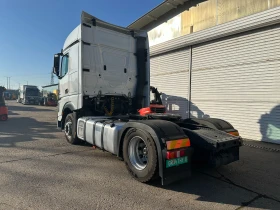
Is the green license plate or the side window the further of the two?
the side window

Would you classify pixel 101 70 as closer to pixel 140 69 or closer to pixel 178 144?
pixel 140 69

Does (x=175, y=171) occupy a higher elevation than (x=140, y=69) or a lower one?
lower

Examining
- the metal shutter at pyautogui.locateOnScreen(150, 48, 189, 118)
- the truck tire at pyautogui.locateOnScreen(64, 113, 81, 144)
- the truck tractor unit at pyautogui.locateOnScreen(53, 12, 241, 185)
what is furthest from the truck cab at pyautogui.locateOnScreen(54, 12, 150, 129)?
the metal shutter at pyautogui.locateOnScreen(150, 48, 189, 118)

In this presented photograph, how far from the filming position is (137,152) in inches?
164

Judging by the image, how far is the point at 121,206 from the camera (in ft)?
10.1

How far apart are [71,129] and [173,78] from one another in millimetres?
6698

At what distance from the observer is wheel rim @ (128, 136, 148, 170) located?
407cm

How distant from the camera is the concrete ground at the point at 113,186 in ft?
10.4

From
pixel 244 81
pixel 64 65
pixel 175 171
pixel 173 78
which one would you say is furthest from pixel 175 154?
pixel 173 78

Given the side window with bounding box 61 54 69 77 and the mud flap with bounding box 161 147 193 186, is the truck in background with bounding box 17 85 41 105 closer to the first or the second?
the side window with bounding box 61 54 69 77

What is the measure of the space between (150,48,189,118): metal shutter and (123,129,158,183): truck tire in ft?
23.3

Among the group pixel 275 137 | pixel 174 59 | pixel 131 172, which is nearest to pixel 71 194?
pixel 131 172

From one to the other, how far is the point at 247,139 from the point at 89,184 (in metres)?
6.90

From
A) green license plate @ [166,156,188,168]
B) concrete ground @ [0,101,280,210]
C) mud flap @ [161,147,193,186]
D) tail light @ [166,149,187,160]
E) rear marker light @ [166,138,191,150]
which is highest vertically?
rear marker light @ [166,138,191,150]
